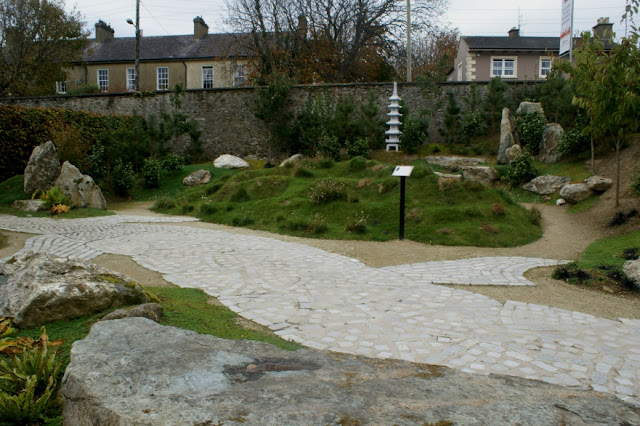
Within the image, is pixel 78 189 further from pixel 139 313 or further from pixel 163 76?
pixel 163 76

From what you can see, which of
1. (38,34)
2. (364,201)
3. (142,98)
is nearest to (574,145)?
(364,201)

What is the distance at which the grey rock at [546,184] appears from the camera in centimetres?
1593

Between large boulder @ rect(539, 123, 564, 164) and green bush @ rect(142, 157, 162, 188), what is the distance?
579 inches

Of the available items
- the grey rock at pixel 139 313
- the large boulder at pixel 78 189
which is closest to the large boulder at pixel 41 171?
the large boulder at pixel 78 189

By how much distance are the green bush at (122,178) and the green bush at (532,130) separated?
1519 cm

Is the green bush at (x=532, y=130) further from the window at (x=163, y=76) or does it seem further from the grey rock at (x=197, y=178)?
the window at (x=163, y=76)

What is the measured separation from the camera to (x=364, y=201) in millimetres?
13055

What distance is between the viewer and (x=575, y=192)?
47.6 ft

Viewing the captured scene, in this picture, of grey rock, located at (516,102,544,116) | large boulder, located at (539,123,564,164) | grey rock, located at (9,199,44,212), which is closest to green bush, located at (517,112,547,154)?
grey rock, located at (516,102,544,116)

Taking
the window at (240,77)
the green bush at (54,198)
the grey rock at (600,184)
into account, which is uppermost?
the window at (240,77)

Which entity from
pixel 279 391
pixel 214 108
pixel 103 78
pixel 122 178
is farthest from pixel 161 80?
pixel 279 391

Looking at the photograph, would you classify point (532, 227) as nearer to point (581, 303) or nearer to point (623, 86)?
point (623, 86)

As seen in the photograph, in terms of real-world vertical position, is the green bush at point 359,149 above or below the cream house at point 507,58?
below

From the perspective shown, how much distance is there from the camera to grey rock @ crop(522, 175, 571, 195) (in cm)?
1593
